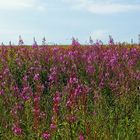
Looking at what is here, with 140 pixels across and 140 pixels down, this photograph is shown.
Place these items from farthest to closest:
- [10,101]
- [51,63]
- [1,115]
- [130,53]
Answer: [130,53], [51,63], [10,101], [1,115]

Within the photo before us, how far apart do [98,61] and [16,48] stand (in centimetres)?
275

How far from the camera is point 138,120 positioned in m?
7.79

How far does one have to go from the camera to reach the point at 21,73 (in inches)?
429

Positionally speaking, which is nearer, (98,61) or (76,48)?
(98,61)

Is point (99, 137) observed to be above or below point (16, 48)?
below

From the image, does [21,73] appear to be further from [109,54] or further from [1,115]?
[1,115]

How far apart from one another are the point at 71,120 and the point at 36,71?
484 cm

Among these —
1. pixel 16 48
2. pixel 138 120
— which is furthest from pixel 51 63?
pixel 138 120

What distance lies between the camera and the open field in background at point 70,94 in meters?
6.17

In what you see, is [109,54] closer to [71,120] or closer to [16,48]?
[16,48]

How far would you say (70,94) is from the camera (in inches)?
262

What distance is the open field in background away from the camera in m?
6.17

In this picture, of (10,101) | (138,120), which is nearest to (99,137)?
(138,120)

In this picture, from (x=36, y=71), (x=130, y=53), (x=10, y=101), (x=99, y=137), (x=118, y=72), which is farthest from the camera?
(x=130, y=53)
